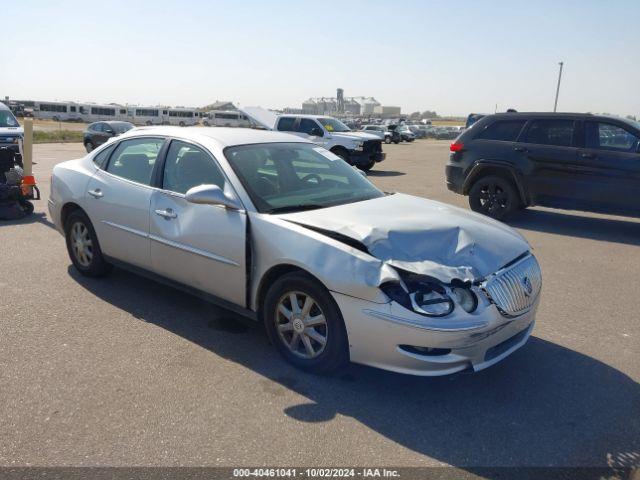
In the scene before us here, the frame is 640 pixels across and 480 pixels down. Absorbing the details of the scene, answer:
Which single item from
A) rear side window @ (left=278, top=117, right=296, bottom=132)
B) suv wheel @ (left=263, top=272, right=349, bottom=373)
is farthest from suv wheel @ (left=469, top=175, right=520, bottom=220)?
rear side window @ (left=278, top=117, right=296, bottom=132)

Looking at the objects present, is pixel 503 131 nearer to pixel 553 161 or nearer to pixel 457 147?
pixel 457 147

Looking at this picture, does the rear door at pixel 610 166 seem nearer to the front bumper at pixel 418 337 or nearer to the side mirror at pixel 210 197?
the front bumper at pixel 418 337

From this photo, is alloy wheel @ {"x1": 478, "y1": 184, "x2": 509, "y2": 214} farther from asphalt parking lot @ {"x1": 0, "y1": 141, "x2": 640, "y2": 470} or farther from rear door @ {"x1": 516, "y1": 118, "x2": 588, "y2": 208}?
asphalt parking lot @ {"x1": 0, "y1": 141, "x2": 640, "y2": 470}

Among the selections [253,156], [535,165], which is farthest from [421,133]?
[253,156]

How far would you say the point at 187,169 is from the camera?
445 cm

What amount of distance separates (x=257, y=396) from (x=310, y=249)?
975 millimetres

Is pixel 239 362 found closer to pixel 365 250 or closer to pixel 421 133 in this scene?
pixel 365 250

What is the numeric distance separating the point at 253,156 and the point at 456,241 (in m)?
1.78

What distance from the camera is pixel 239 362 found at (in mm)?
3844

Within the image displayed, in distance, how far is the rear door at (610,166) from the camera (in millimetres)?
8227

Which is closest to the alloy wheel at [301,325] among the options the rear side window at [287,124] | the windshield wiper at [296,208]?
the windshield wiper at [296,208]

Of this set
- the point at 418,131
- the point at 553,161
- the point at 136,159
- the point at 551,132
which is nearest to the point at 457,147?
the point at 551,132

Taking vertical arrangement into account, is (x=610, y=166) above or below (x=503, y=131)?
below

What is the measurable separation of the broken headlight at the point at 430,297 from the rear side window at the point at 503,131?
6852 millimetres
